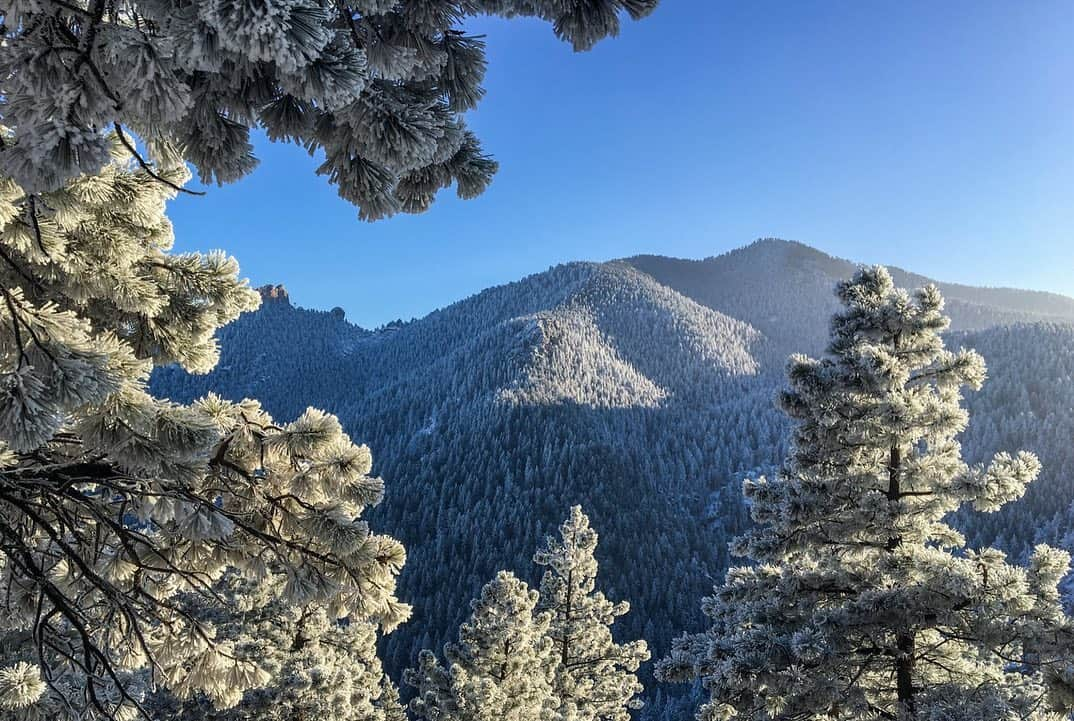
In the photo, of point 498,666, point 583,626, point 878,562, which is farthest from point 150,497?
point 583,626

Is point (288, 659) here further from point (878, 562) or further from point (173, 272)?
point (878, 562)

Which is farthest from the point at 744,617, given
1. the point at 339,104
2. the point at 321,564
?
the point at 339,104

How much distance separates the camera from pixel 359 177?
2.03 metres

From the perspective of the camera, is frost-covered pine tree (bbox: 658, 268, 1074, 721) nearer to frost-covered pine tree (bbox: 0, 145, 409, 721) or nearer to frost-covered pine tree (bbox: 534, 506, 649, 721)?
frost-covered pine tree (bbox: 0, 145, 409, 721)

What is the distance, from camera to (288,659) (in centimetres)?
1238

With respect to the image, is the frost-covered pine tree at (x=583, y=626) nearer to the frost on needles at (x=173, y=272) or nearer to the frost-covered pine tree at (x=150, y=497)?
the frost-covered pine tree at (x=150, y=497)

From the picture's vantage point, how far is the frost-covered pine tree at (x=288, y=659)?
11.8 m

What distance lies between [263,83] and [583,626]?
20157mm

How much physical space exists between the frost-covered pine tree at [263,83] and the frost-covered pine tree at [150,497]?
168 cm

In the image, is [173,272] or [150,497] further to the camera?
[173,272]

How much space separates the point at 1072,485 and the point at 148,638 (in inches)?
6474

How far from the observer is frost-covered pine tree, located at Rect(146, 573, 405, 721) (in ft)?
38.8

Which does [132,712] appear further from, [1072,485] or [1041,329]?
[1041,329]

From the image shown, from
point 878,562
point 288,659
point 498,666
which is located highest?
point 878,562
